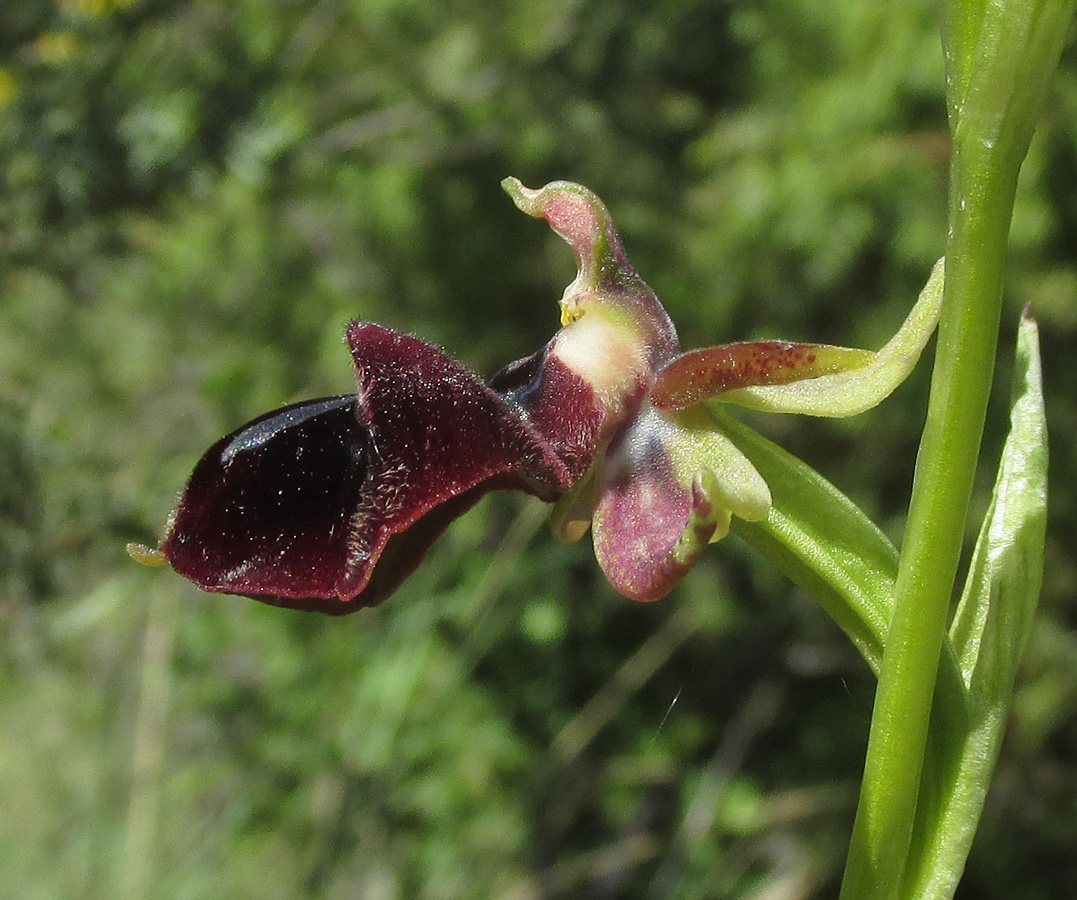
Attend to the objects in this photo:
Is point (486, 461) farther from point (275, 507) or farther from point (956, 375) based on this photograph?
point (956, 375)

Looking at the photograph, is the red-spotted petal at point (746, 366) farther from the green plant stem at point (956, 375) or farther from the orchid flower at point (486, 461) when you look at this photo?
the green plant stem at point (956, 375)

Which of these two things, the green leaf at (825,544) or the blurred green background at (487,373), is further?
the blurred green background at (487,373)

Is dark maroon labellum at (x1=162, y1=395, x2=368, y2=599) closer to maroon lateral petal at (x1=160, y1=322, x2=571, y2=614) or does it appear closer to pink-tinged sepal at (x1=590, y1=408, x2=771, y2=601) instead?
maroon lateral petal at (x1=160, y1=322, x2=571, y2=614)

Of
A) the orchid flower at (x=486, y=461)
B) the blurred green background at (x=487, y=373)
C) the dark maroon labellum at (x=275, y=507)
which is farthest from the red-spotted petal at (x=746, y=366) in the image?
the blurred green background at (x=487, y=373)

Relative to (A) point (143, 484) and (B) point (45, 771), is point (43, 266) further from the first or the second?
(B) point (45, 771)

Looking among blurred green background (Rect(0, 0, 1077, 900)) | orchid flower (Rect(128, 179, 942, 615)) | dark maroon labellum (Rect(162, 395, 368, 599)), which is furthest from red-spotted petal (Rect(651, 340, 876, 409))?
blurred green background (Rect(0, 0, 1077, 900))

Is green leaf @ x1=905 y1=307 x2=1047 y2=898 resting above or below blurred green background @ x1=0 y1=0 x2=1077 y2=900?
above
